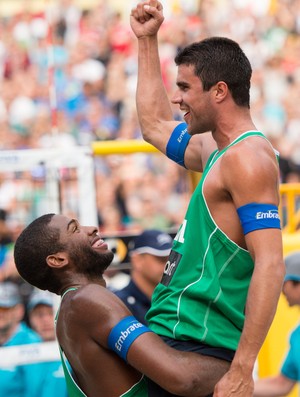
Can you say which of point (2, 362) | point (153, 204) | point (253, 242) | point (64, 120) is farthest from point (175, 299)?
point (64, 120)

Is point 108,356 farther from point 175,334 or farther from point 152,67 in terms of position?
point 152,67

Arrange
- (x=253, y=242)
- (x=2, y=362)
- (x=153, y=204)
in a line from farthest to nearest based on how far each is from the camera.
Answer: (x=153, y=204) → (x=2, y=362) → (x=253, y=242)

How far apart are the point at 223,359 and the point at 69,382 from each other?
670 mm

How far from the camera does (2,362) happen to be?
5.97m

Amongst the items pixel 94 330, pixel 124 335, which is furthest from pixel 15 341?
pixel 124 335

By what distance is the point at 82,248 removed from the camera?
3.94 metres

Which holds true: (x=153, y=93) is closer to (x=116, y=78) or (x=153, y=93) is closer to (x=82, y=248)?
(x=82, y=248)

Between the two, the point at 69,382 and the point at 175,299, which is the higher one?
the point at 175,299

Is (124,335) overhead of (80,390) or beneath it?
overhead

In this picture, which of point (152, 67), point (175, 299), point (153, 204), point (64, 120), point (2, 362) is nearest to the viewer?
point (175, 299)

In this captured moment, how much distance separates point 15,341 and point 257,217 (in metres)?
3.02

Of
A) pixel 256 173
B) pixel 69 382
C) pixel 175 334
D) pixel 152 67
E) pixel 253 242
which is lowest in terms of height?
pixel 69 382

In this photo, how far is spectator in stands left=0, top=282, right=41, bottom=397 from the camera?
6121 mm

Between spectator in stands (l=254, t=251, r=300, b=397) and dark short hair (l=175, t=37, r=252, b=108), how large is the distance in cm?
239
